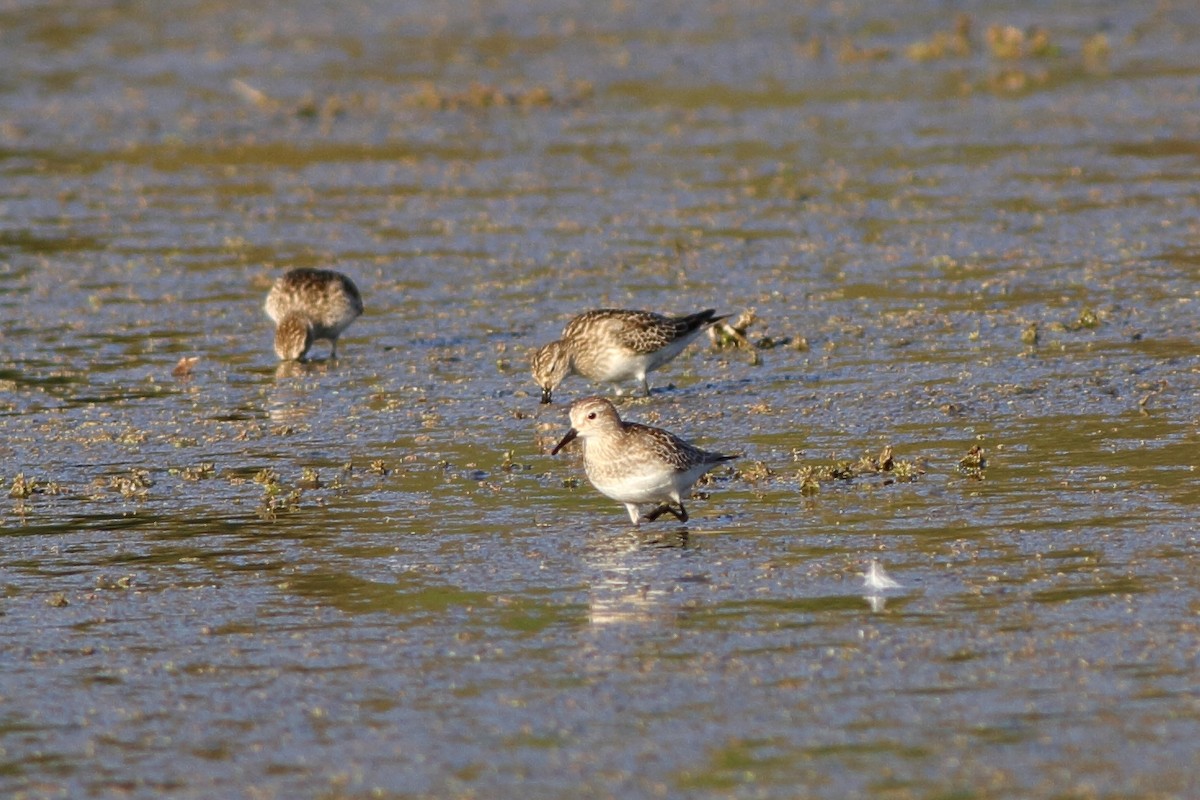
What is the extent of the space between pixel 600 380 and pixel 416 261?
5615mm

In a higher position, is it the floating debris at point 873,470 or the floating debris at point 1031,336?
the floating debris at point 1031,336

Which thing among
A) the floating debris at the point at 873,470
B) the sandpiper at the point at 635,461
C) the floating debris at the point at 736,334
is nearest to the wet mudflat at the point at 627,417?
the floating debris at the point at 873,470

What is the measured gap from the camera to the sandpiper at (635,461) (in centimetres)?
1015

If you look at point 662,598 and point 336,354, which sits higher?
point 336,354

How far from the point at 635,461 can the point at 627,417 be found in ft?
11.0

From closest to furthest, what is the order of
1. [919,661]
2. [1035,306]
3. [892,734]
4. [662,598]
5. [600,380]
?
[892,734], [919,661], [662,598], [600,380], [1035,306]

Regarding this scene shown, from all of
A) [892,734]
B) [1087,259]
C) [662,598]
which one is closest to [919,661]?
[892,734]

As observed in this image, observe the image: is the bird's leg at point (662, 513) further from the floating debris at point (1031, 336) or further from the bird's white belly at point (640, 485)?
the floating debris at point (1031, 336)

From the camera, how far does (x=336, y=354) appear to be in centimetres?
1611

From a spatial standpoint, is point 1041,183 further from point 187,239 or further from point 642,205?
point 187,239

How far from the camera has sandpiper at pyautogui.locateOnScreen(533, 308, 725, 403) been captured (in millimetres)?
13680

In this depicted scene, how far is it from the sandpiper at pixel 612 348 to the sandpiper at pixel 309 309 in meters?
2.54

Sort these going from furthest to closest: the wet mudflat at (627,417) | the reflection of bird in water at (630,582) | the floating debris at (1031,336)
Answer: the floating debris at (1031,336) < the reflection of bird in water at (630,582) < the wet mudflat at (627,417)

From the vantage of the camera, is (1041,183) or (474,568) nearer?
(474,568)
